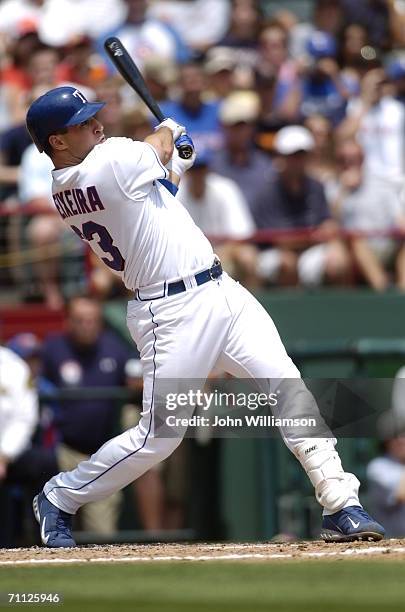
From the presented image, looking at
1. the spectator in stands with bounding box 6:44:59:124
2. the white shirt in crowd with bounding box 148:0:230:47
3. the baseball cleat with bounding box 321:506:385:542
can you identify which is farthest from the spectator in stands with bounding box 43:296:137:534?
the white shirt in crowd with bounding box 148:0:230:47

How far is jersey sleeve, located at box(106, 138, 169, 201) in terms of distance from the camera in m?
5.98

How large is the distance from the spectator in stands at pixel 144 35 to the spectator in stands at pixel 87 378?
368 centimetres

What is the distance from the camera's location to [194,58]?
13.8m

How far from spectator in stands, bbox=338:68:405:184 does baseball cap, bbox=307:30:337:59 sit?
0.72 metres

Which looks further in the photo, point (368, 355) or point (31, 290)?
point (31, 290)

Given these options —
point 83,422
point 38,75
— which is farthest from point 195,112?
point 83,422

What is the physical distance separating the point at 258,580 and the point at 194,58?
9259mm

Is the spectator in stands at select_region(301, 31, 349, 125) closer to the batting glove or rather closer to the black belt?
the batting glove

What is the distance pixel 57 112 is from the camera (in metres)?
6.05

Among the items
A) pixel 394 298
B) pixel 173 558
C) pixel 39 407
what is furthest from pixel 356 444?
pixel 173 558

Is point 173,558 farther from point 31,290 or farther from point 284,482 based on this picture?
point 31,290

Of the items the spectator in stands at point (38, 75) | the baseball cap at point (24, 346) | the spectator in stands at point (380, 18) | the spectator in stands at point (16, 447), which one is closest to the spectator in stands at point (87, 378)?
the baseball cap at point (24, 346)

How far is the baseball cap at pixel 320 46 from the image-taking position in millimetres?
13102

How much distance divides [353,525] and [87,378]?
4.66m
